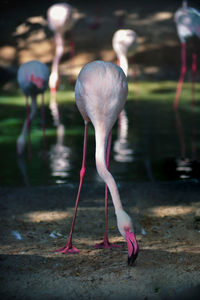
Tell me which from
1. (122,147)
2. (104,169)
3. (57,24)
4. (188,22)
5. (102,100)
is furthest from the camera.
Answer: (57,24)

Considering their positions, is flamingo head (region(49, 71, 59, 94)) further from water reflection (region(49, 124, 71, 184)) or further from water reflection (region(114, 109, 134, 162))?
water reflection (region(49, 124, 71, 184))

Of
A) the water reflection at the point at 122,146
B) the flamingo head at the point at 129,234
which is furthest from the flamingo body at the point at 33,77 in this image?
the flamingo head at the point at 129,234

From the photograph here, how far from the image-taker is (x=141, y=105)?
29.5 ft

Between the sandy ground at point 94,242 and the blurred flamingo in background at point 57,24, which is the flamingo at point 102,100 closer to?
the sandy ground at point 94,242

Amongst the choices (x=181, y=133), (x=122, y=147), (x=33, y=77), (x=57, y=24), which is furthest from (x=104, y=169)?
(x=57, y=24)

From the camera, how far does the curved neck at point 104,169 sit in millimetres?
3340

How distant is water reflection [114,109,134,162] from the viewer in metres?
6.10

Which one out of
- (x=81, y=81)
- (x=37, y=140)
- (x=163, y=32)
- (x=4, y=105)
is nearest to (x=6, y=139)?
(x=37, y=140)

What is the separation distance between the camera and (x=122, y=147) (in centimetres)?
657

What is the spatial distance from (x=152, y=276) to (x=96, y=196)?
5.79 feet

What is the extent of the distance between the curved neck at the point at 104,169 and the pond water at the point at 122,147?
184cm

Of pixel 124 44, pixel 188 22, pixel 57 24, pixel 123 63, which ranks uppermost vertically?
pixel 188 22

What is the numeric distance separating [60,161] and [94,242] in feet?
7.32

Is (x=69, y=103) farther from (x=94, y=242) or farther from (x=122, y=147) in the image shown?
(x=94, y=242)
